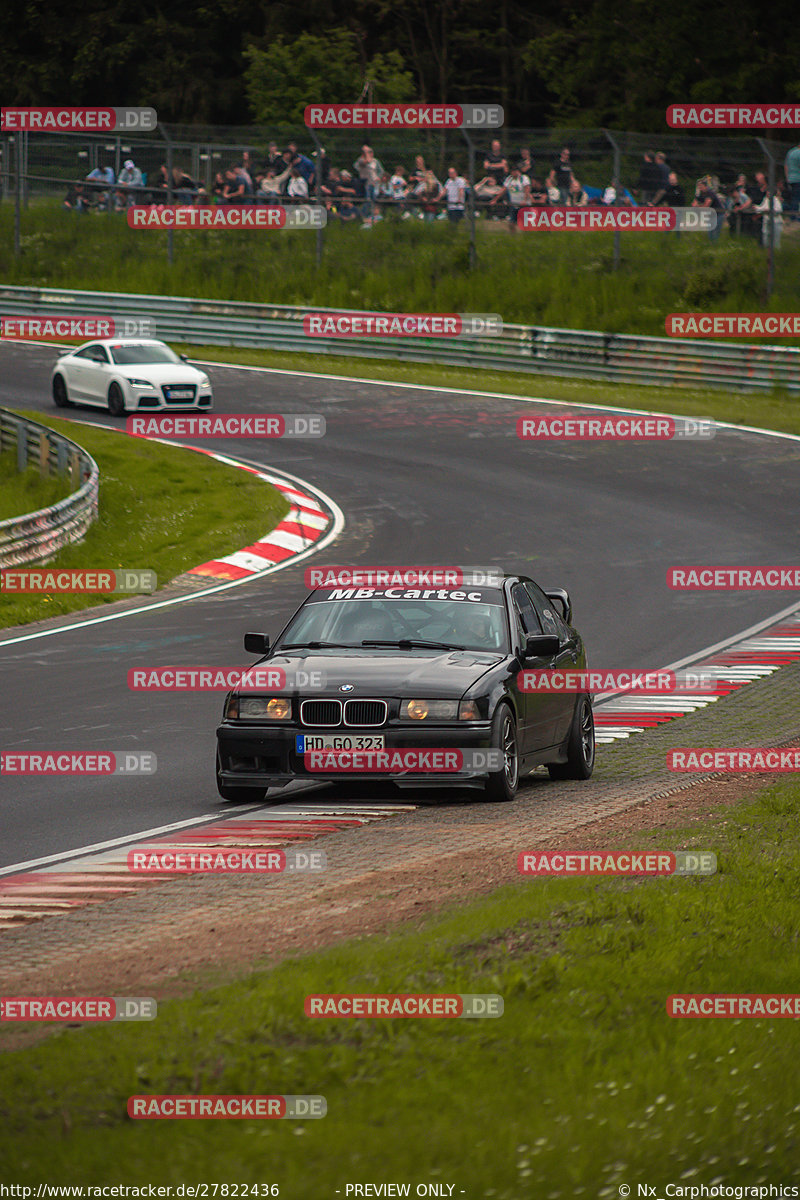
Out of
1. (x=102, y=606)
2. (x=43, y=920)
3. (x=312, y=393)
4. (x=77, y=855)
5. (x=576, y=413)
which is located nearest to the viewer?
(x=43, y=920)

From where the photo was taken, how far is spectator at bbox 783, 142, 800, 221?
108 ft

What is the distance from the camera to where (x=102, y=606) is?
68.4 ft

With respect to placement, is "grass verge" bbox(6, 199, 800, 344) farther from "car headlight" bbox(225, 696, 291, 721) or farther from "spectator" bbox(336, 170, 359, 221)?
"car headlight" bbox(225, 696, 291, 721)

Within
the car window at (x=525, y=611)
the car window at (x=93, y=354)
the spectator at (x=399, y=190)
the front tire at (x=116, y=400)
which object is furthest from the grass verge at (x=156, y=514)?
the spectator at (x=399, y=190)

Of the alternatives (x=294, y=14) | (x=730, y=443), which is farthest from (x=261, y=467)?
(x=294, y=14)

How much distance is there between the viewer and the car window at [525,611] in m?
12.2

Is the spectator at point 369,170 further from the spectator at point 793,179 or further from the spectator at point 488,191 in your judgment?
the spectator at point 793,179

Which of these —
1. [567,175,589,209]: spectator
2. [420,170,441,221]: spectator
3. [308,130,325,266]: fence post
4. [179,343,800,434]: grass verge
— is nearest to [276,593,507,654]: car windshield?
[179,343,800,434]: grass verge

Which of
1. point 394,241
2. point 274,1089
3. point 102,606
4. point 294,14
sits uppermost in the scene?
point 294,14

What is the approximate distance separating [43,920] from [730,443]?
24.4 metres

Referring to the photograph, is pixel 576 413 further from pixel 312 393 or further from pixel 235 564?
pixel 235 564

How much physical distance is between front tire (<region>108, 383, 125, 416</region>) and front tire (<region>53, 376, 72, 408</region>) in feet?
4.50

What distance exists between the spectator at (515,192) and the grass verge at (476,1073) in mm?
30790

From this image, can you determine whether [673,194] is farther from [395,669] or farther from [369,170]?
[395,669]
